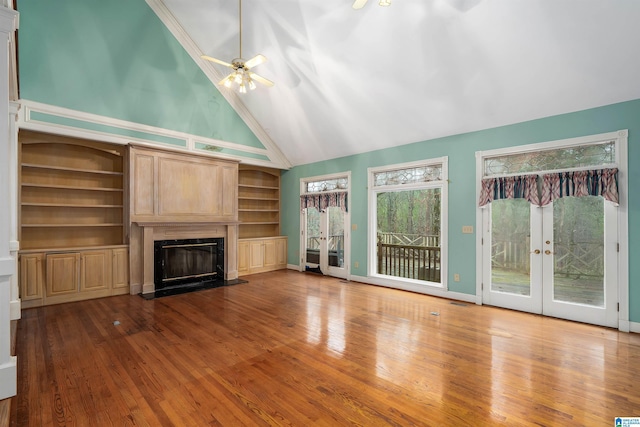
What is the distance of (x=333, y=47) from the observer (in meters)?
4.67

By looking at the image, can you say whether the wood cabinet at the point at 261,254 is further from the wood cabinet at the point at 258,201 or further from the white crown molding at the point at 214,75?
the white crown molding at the point at 214,75

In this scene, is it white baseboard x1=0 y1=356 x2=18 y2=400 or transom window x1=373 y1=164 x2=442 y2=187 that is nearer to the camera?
white baseboard x1=0 y1=356 x2=18 y2=400

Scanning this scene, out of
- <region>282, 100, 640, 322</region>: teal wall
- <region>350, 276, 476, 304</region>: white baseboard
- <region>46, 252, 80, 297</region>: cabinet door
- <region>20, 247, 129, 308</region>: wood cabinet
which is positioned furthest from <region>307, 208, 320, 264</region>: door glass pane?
<region>46, 252, 80, 297</region>: cabinet door

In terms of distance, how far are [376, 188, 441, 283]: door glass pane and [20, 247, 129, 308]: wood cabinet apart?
201 inches

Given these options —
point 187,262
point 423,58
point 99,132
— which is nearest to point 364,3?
point 423,58

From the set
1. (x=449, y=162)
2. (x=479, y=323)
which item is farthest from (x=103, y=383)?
(x=449, y=162)

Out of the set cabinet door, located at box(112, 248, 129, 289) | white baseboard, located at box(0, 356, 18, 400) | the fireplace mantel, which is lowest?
white baseboard, located at box(0, 356, 18, 400)

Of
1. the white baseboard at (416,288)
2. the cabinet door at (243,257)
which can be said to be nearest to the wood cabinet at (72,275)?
the cabinet door at (243,257)

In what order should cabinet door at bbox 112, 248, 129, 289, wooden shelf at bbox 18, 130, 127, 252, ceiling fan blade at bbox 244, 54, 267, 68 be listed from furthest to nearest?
1. cabinet door at bbox 112, 248, 129, 289
2. wooden shelf at bbox 18, 130, 127, 252
3. ceiling fan blade at bbox 244, 54, 267, 68

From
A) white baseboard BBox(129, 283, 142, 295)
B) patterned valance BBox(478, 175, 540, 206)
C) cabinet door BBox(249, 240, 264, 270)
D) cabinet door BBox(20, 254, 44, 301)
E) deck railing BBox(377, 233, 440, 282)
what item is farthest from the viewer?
cabinet door BBox(249, 240, 264, 270)

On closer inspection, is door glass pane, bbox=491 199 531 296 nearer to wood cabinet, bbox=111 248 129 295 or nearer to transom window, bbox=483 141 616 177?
transom window, bbox=483 141 616 177

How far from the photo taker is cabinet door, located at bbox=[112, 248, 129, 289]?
5352 millimetres

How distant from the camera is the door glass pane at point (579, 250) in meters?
3.95

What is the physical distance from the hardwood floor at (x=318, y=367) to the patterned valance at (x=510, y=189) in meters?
1.71
